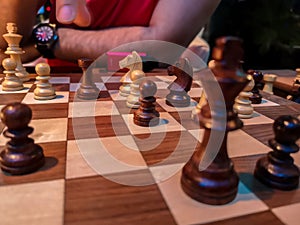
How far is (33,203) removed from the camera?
407 millimetres

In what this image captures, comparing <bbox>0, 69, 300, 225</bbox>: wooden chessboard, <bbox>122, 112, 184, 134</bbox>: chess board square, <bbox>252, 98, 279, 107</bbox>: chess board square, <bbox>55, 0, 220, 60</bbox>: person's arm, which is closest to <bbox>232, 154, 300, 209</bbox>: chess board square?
<bbox>0, 69, 300, 225</bbox>: wooden chessboard

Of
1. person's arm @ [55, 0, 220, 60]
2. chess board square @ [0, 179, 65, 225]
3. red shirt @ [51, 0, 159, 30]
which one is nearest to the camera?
chess board square @ [0, 179, 65, 225]

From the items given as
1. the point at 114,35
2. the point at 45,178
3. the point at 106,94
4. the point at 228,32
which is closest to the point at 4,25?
the point at 114,35

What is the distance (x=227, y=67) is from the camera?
1.30 feet

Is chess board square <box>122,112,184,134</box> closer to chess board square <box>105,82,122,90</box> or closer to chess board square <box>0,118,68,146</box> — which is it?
chess board square <box>0,118,68,146</box>

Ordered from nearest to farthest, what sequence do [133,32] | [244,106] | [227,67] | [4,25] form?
[227,67]
[244,106]
[4,25]
[133,32]

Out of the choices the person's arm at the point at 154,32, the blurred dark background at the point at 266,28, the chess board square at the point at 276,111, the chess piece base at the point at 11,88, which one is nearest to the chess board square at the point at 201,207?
the chess board square at the point at 276,111

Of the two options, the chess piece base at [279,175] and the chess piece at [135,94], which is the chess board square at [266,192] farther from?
the chess piece at [135,94]

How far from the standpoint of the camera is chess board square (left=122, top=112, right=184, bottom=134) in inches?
26.9

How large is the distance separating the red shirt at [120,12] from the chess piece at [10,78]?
81cm

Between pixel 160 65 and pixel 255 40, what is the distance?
58.7 inches

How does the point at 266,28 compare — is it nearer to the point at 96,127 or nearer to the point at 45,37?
the point at 45,37

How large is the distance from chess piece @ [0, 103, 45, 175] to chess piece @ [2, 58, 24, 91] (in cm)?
56

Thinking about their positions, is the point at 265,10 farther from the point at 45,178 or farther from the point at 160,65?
the point at 45,178
